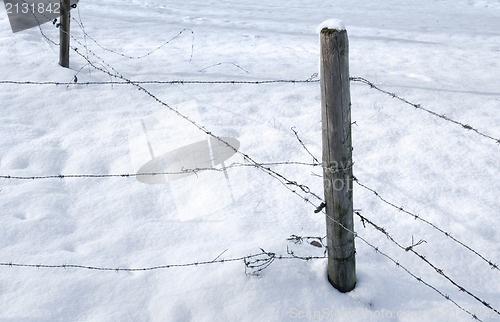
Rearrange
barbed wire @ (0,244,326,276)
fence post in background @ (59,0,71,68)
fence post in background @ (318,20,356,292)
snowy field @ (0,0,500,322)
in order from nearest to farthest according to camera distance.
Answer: fence post in background @ (318,20,356,292), snowy field @ (0,0,500,322), barbed wire @ (0,244,326,276), fence post in background @ (59,0,71,68)

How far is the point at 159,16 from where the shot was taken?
11.3 m

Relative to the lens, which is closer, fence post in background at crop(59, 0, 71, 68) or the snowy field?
the snowy field

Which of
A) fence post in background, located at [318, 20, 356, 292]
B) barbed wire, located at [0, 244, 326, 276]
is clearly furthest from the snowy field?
fence post in background, located at [318, 20, 356, 292]

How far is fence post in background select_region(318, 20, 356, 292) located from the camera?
6.82 feet

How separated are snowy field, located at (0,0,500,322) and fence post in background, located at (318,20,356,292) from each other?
242mm

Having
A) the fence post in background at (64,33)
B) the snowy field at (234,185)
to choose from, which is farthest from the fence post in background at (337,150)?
the fence post in background at (64,33)

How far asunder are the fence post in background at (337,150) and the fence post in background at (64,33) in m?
5.63

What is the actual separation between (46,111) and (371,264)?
4789 mm

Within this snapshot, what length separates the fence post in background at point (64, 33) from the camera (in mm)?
6410

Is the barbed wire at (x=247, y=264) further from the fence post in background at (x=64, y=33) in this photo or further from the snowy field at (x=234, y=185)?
the fence post in background at (x=64, y=33)

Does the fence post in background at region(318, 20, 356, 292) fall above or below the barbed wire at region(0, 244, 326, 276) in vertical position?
above

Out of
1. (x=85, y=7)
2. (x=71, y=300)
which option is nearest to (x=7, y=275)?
(x=71, y=300)

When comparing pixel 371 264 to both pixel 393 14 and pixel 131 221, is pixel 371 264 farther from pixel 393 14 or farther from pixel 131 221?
pixel 393 14

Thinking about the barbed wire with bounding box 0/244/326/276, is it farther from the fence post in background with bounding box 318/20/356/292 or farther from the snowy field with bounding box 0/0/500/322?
the fence post in background with bounding box 318/20/356/292
